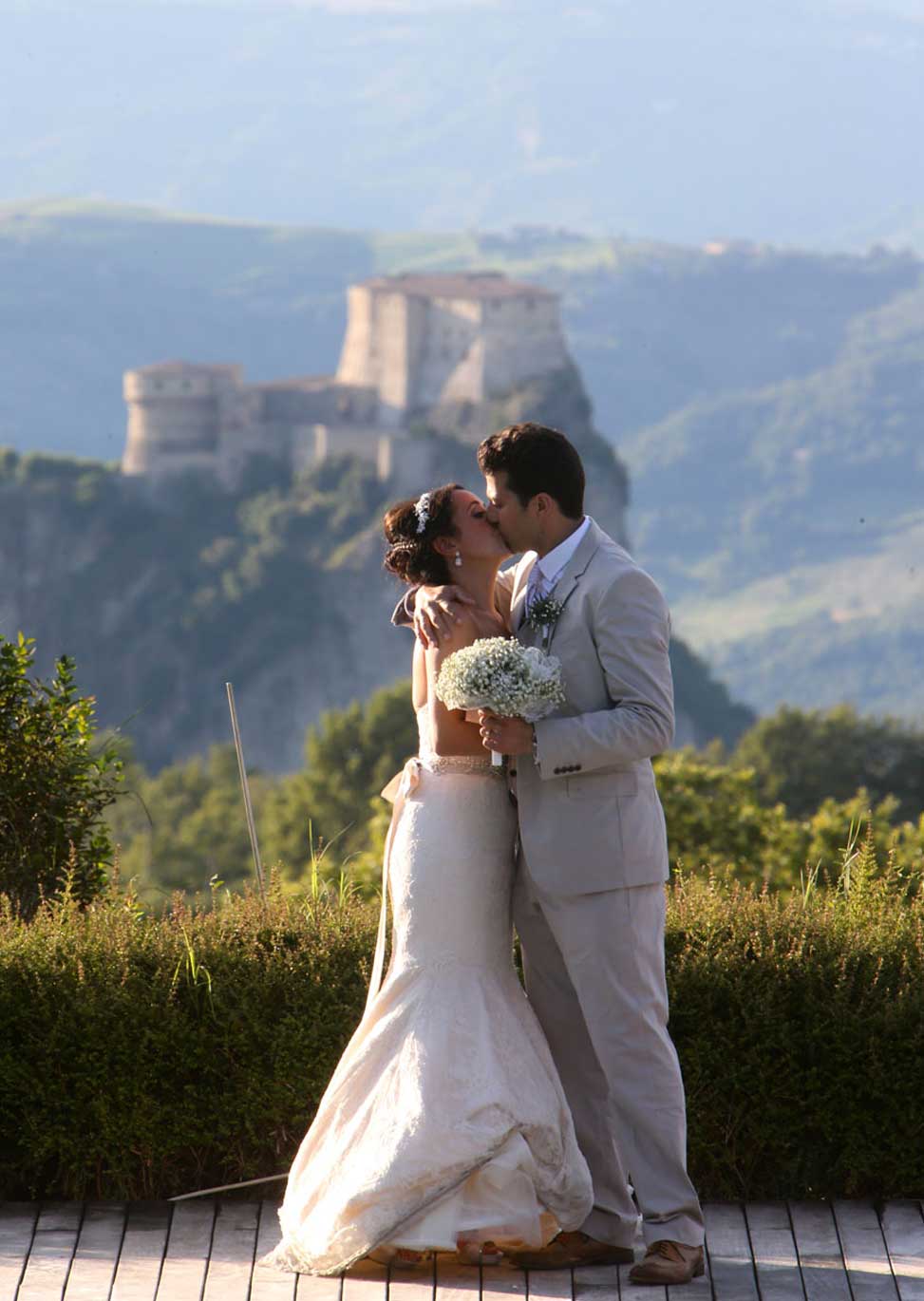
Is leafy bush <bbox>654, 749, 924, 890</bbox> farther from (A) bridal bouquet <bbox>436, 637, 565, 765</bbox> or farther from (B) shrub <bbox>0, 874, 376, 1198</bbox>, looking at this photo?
(A) bridal bouquet <bbox>436, 637, 565, 765</bbox>

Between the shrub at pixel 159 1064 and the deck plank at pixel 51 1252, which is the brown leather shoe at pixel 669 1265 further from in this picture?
the deck plank at pixel 51 1252

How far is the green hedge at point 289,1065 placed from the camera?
390 cm

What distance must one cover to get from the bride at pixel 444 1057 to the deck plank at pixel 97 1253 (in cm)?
36

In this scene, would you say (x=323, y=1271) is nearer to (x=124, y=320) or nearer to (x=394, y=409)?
(x=394, y=409)

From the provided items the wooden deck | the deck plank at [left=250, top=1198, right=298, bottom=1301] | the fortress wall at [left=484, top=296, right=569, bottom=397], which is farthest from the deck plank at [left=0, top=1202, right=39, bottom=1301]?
the fortress wall at [left=484, top=296, right=569, bottom=397]

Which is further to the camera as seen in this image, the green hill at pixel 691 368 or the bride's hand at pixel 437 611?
the green hill at pixel 691 368

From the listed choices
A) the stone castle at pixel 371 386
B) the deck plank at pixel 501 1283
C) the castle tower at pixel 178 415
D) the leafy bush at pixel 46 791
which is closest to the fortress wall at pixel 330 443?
the stone castle at pixel 371 386

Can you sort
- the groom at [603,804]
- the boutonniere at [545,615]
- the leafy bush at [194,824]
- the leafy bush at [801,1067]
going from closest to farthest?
the groom at [603,804] → the boutonniere at [545,615] → the leafy bush at [801,1067] → the leafy bush at [194,824]

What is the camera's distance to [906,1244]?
3645 millimetres

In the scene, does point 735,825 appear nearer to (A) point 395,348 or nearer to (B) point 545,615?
(B) point 545,615

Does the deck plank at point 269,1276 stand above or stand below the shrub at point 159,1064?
below

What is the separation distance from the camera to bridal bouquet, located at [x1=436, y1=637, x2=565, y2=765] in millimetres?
3289

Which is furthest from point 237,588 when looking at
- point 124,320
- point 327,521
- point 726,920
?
point 726,920

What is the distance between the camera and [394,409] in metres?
82.9
